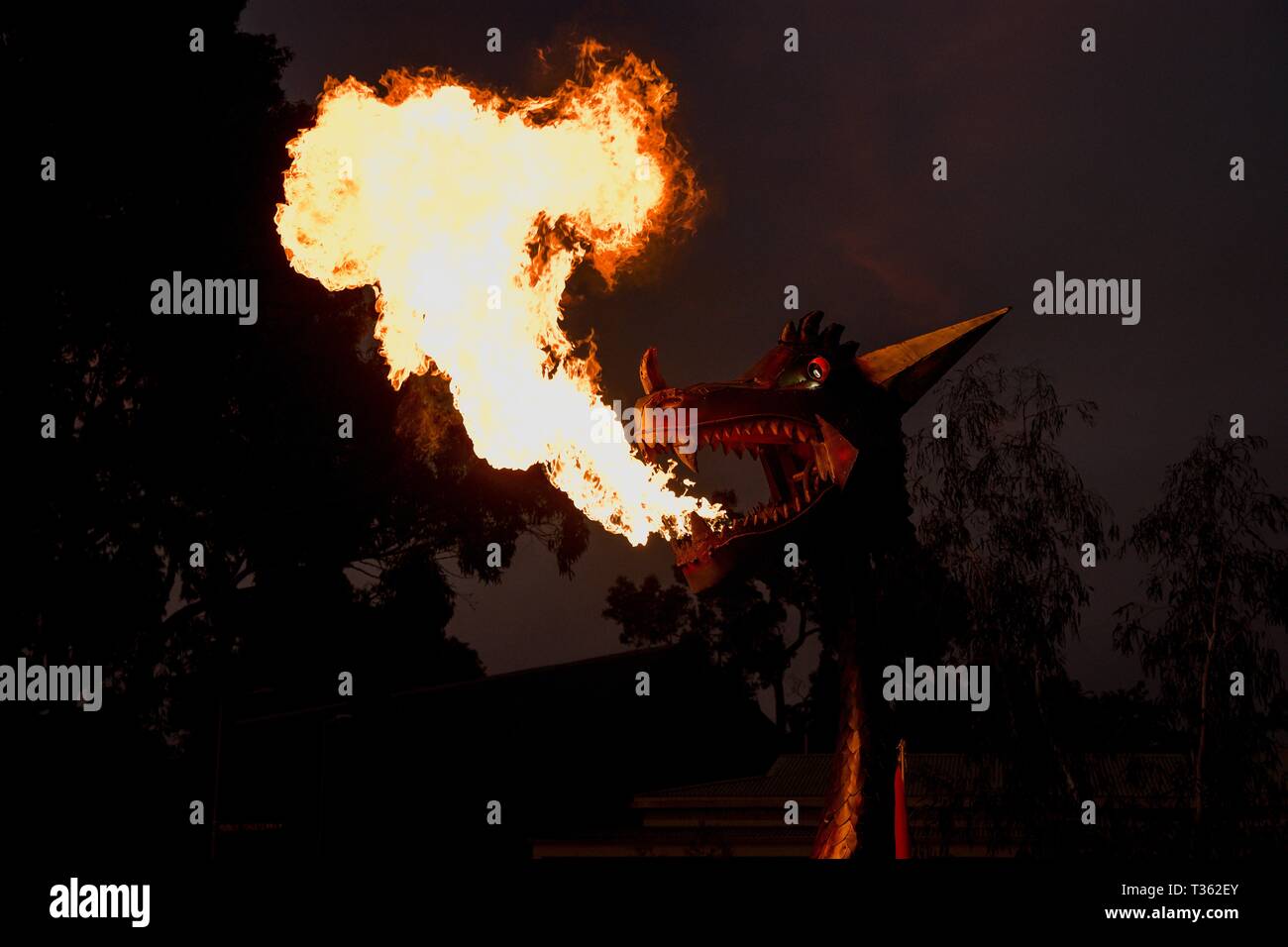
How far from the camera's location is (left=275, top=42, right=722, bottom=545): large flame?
8.48 m

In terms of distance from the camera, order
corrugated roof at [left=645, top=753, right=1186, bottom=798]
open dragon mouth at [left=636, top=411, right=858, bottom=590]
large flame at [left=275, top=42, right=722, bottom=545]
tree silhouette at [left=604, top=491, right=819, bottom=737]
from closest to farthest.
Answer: open dragon mouth at [left=636, top=411, right=858, bottom=590], large flame at [left=275, top=42, right=722, bottom=545], corrugated roof at [left=645, top=753, right=1186, bottom=798], tree silhouette at [left=604, top=491, right=819, bottom=737]

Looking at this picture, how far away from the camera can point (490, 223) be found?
889 centimetres

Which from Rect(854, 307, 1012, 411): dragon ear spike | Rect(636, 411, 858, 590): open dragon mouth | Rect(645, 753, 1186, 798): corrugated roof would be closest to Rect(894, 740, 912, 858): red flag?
Rect(636, 411, 858, 590): open dragon mouth

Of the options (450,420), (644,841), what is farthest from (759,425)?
(450,420)

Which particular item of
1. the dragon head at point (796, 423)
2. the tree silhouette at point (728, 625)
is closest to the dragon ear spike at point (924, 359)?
the dragon head at point (796, 423)

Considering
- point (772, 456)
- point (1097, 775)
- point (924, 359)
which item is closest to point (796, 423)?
point (772, 456)

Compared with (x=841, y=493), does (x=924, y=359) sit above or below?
above

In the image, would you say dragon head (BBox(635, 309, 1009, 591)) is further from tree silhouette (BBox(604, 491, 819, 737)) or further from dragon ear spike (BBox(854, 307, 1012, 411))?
tree silhouette (BBox(604, 491, 819, 737))

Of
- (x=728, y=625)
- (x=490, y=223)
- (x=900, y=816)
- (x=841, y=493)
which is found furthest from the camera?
(x=728, y=625)

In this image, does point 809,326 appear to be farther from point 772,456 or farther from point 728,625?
point 728,625

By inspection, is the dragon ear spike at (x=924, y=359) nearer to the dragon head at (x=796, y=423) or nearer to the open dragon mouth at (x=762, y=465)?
the dragon head at (x=796, y=423)

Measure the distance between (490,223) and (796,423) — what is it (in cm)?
321
